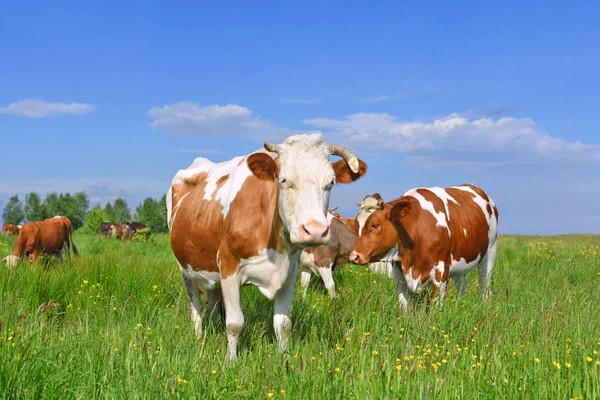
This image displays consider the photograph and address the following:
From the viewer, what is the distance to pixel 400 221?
840cm

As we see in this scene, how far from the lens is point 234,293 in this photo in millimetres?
5863

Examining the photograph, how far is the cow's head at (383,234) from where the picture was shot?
27.2 ft

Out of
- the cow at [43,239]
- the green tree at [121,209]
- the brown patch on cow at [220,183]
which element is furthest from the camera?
the green tree at [121,209]

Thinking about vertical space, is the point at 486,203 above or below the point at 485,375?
above

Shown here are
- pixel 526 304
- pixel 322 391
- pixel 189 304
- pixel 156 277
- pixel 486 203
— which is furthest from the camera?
pixel 486 203

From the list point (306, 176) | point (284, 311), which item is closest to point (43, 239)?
point (284, 311)

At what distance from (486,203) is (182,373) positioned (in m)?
7.40

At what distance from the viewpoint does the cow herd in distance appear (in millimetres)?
5195

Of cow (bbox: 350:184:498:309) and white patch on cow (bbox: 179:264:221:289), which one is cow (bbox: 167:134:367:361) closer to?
white patch on cow (bbox: 179:264:221:289)

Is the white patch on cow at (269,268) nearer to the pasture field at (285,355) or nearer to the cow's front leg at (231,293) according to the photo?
the cow's front leg at (231,293)

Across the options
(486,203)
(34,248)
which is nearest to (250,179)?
(486,203)

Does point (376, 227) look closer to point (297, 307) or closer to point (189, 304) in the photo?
point (297, 307)

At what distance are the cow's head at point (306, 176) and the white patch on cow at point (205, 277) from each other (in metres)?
1.43

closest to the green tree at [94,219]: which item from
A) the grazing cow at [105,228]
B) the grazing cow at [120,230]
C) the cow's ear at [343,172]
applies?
the grazing cow at [105,228]
